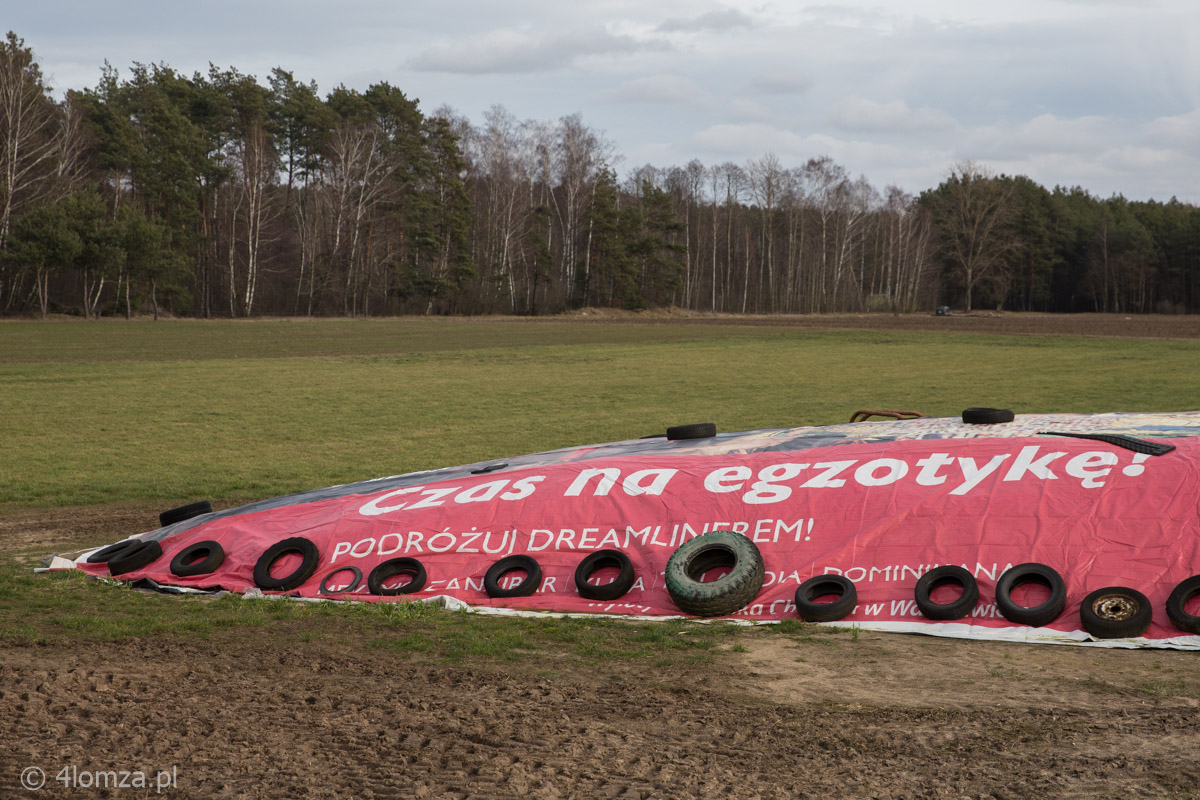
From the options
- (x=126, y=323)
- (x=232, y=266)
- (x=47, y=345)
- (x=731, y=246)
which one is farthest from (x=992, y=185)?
(x=47, y=345)

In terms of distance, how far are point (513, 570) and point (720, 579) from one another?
1700 millimetres

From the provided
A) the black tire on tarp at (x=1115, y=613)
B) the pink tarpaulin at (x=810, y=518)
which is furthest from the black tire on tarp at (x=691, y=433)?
the black tire on tarp at (x=1115, y=613)

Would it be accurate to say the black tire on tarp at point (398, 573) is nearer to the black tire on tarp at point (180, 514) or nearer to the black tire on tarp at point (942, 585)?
the black tire on tarp at point (180, 514)

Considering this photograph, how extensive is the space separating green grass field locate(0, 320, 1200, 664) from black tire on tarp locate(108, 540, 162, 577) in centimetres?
29

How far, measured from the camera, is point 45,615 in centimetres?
714

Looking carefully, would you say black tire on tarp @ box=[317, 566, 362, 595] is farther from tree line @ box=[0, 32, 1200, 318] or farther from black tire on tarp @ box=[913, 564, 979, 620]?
tree line @ box=[0, 32, 1200, 318]

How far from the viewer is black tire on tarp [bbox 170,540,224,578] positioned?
838cm

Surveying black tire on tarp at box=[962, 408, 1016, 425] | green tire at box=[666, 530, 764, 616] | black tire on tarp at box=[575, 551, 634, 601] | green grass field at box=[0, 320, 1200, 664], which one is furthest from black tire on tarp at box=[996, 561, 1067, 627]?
black tire on tarp at box=[575, 551, 634, 601]

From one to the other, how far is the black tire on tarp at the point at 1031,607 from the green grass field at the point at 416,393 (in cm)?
887

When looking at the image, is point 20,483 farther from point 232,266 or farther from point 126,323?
point 232,266

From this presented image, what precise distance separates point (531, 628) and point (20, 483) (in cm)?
950

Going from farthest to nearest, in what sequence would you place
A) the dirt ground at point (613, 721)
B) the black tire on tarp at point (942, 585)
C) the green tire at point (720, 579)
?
the green tire at point (720, 579) → the black tire on tarp at point (942, 585) → the dirt ground at point (613, 721)

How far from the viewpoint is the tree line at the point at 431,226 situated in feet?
186

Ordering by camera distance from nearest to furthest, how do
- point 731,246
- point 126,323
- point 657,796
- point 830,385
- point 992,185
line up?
point 657,796 → point 830,385 → point 126,323 → point 731,246 → point 992,185
